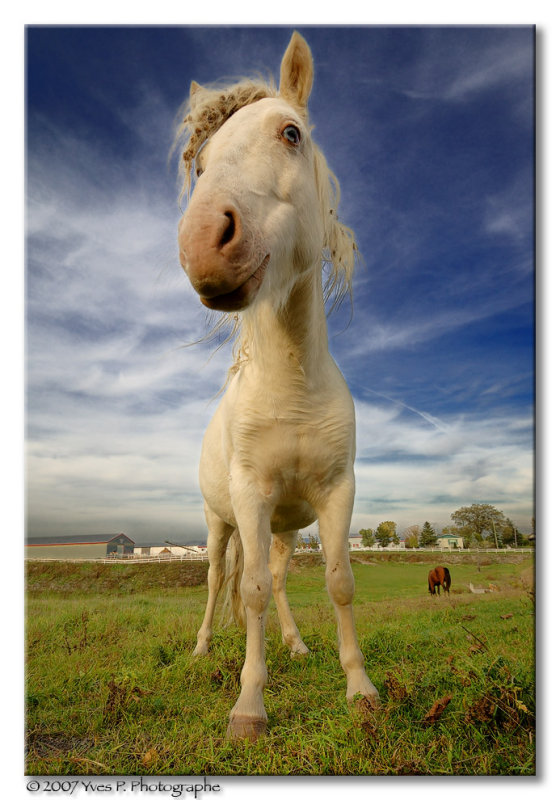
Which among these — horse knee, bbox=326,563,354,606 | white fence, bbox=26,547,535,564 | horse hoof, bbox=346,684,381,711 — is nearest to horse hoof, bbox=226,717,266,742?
horse hoof, bbox=346,684,381,711

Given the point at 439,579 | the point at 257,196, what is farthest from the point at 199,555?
the point at 257,196

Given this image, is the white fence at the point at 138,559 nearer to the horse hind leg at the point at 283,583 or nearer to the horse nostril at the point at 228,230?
the horse hind leg at the point at 283,583

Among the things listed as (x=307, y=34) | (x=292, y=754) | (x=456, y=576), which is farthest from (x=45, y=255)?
(x=456, y=576)

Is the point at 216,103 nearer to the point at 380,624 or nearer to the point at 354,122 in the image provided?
the point at 354,122

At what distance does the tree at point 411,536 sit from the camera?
132 inches

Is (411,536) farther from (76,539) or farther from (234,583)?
(76,539)

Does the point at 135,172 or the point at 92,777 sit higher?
the point at 135,172

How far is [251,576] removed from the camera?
2.18 meters

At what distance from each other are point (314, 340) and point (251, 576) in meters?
1.09

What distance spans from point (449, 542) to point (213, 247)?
2670 mm

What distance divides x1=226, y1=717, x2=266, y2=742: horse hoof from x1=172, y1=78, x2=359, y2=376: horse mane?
160 cm

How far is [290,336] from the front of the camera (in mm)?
2332

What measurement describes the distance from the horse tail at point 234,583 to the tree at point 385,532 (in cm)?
106

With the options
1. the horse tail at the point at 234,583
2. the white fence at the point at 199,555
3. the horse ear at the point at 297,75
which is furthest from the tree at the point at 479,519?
the horse ear at the point at 297,75
